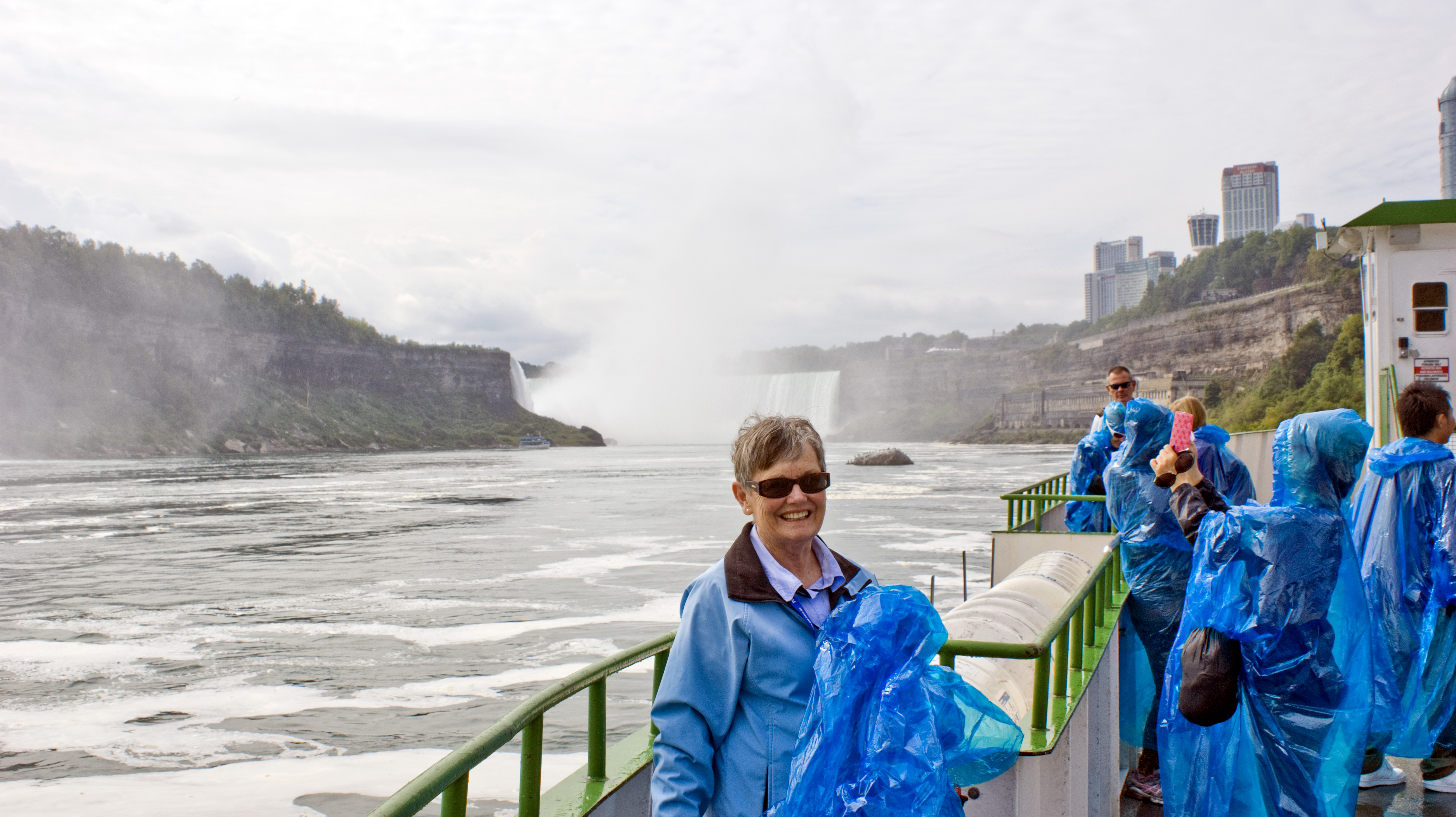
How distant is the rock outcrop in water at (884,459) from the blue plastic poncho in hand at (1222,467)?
5910 centimetres

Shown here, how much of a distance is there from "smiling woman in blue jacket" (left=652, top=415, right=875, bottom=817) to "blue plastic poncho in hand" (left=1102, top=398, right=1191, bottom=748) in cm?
267

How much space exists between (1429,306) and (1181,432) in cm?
895

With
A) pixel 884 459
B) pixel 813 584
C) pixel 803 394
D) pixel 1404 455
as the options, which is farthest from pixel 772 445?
pixel 803 394

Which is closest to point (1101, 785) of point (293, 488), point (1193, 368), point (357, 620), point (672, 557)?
point (357, 620)

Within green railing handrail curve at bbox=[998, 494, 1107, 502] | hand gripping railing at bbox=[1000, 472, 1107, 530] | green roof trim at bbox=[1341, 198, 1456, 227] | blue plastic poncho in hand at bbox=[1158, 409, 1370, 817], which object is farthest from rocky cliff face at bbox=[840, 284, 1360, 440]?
blue plastic poncho in hand at bbox=[1158, 409, 1370, 817]

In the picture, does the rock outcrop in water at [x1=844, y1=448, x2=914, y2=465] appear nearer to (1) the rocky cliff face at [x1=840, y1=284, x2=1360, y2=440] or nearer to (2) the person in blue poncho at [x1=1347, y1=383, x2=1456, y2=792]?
(1) the rocky cliff face at [x1=840, y1=284, x2=1360, y2=440]

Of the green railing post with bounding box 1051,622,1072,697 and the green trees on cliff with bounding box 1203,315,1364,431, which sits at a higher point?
the green trees on cliff with bounding box 1203,315,1364,431

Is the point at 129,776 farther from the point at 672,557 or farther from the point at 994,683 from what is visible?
the point at 672,557

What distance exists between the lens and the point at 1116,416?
21.1 feet

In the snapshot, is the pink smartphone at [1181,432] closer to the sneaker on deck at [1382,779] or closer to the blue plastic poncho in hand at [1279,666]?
the blue plastic poncho in hand at [1279,666]

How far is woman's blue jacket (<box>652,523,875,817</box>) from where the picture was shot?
1745 mm

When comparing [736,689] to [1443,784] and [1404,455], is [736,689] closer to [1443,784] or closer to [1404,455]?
[1404,455]

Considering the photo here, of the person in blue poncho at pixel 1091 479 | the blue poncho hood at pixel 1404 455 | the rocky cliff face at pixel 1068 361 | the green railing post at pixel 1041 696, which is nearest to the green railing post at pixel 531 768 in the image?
the green railing post at pixel 1041 696

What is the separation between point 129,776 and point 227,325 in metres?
131
